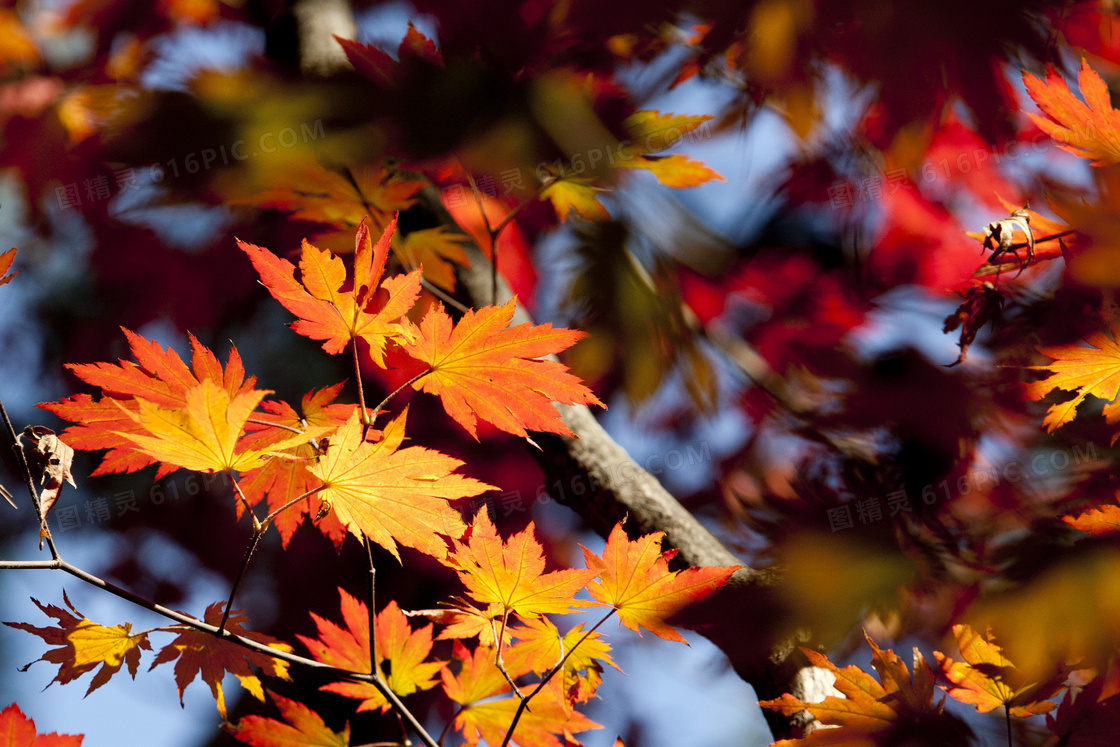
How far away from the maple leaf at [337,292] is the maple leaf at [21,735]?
1.10 ft

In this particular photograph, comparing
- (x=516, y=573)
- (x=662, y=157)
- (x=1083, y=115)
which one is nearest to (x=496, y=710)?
(x=516, y=573)

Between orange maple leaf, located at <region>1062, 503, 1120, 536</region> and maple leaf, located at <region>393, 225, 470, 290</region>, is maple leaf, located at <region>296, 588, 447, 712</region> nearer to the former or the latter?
maple leaf, located at <region>393, 225, 470, 290</region>

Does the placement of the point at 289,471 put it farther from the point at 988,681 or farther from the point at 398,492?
the point at 988,681

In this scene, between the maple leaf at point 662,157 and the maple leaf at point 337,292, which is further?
the maple leaf at point 662,157

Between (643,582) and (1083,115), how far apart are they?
605mm

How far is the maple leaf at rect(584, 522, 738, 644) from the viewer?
46cm

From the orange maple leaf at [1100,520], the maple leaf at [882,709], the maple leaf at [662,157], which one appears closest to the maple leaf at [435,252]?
the maple leaf at [662,157]

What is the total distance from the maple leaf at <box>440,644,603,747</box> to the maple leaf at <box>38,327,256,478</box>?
0.98ft

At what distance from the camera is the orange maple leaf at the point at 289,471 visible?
0.47 m

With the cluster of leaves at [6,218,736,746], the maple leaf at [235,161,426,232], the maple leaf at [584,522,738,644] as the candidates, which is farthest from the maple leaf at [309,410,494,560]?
the maple leaf at [235,161,426,232]

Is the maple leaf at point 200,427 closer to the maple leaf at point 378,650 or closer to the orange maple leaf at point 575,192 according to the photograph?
the maple leaf at point 378,650

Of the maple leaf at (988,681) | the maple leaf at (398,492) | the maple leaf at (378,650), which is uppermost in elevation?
the maple leaf at (398,492)

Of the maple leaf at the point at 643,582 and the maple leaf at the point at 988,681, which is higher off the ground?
the maple leaf at the point at 643,582

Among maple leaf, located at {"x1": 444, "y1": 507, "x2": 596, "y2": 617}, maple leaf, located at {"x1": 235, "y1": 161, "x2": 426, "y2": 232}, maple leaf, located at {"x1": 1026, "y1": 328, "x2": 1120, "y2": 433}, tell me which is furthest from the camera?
maple leaf, located at {"x1": 235, "y1": 161, "x2": 426, "y2": 232}
